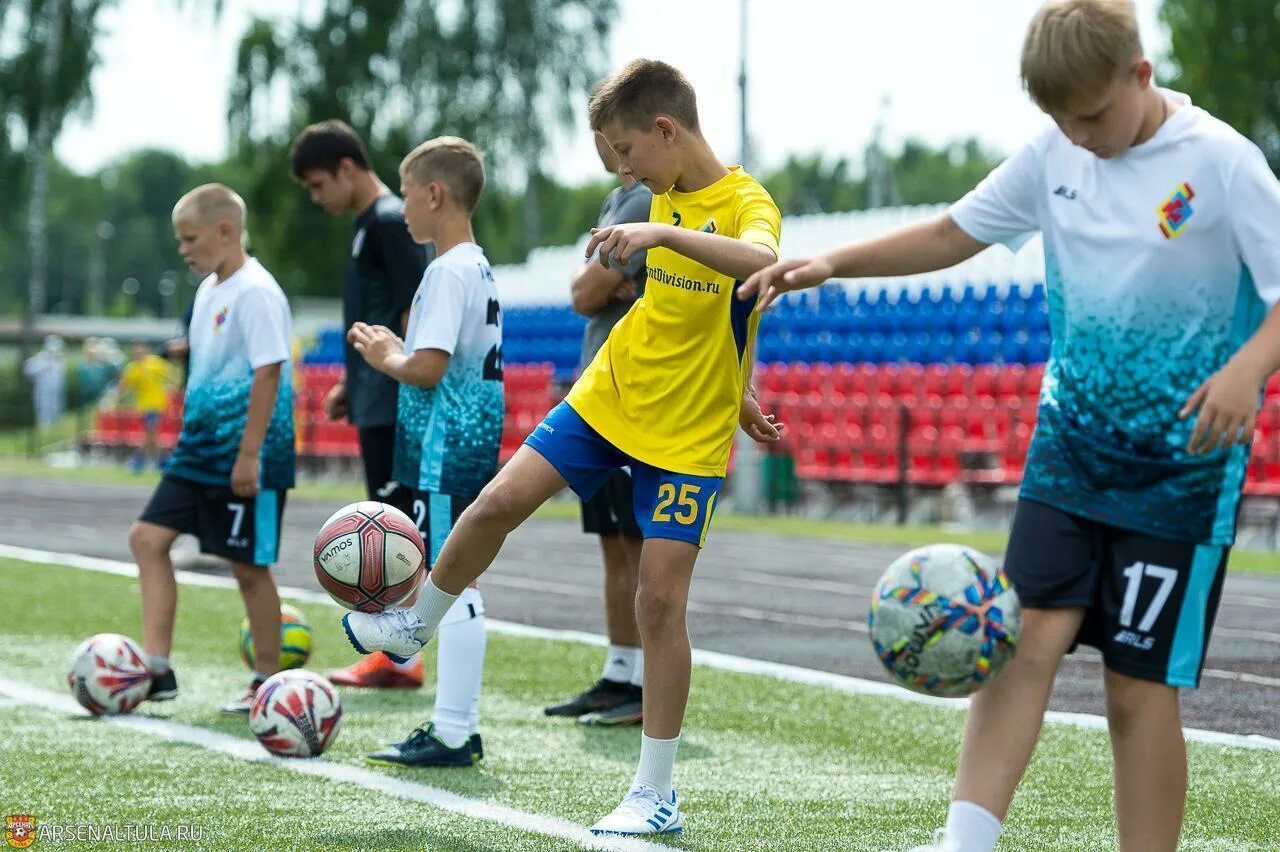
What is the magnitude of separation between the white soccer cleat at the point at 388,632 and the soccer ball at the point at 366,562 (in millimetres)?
67

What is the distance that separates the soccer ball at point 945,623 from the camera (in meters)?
3.25

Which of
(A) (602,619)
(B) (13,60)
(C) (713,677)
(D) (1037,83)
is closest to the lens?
(D) (1037,83)

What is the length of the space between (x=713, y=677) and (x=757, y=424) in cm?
313

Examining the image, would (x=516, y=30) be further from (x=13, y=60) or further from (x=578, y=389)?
(x=578, y=389)

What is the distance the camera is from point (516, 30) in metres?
41.3

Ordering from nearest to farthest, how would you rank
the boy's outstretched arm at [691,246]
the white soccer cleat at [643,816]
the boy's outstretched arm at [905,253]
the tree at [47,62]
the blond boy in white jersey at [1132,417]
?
the blond boy in white jersey at [1132,417] → the boy's outstretched arm at [905,253] → the boy's outstretched arm at [691,246] → the white soccer cleat at [643,816] → the tree at [47,62]

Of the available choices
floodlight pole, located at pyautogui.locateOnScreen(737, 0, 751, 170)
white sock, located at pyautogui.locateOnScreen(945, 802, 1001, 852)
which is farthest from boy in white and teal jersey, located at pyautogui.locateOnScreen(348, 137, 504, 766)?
floodlight pole, located at pyautogui.locateOnScreen(737, 0, 751, 170)

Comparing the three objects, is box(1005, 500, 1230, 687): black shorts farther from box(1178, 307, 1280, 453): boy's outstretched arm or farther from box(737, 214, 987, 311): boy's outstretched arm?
box(737, 214, 987, 311): boy's outstretched arm

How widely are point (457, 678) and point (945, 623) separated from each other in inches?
102

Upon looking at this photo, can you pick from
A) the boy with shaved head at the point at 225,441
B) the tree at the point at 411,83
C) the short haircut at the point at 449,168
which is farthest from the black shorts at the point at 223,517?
the tree at the point at 411,83

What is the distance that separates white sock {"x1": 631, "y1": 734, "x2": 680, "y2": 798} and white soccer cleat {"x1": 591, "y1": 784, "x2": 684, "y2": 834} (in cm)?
2

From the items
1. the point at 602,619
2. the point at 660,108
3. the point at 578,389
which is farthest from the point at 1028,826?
the point at 602,619

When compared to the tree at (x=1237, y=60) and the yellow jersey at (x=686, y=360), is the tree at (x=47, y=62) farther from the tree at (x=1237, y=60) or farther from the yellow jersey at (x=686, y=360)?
the yellow jersey at (x=686, y=360)

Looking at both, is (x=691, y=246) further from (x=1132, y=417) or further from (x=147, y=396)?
(x=147, y=396)
